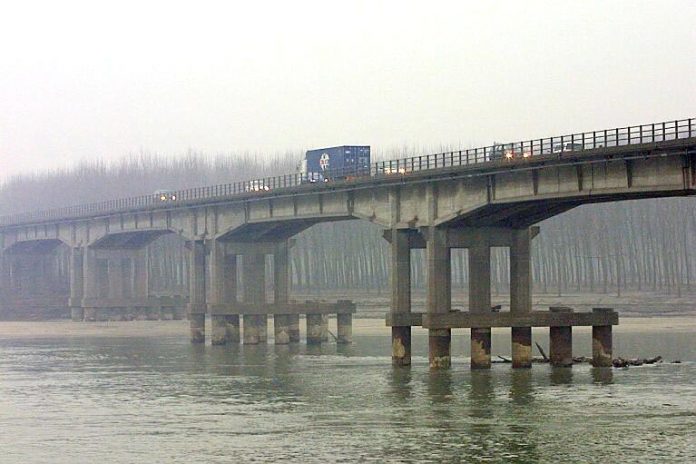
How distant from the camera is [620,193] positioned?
66062 millimetres

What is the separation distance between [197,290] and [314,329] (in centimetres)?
1045

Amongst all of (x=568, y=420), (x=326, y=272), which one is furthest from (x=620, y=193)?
(x=326, y=272)

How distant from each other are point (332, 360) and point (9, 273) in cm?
9677

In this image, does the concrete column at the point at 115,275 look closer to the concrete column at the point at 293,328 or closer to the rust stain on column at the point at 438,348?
the concrete column at the point at 293,328

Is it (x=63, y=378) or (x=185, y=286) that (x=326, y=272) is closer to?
(x=185, y=286)

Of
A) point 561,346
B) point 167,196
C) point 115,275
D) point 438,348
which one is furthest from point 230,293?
point 115,275

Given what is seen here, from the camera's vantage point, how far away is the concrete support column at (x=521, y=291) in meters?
76.7

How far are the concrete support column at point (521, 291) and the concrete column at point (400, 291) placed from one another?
20.3 ft

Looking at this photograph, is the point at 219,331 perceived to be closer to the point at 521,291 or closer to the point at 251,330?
the point at 251,330

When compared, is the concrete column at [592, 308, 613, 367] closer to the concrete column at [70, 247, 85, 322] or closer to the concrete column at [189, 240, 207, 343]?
the concrete column at [189, 240, 207, 343]

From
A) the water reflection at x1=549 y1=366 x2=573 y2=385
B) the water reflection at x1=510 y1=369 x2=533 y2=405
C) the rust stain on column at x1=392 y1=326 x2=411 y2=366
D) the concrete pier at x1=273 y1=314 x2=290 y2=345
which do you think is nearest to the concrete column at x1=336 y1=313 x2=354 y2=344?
the concrete pier at x1=273 y1=314 x2=290 y2=345

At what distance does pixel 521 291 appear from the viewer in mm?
78500

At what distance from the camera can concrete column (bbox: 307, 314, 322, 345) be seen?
Answer: 356ft

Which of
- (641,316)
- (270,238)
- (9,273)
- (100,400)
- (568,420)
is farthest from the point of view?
(9,273)
